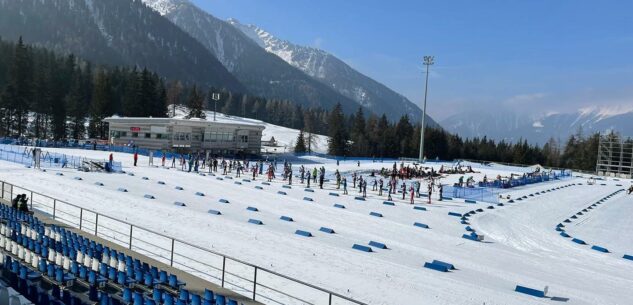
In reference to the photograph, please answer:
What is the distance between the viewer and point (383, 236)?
2197cm

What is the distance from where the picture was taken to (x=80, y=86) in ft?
279

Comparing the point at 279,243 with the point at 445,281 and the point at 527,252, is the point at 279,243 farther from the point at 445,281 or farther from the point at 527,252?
the point at 527,252

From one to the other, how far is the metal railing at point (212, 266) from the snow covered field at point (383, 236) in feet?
2.46

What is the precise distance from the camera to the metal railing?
12.0 meters

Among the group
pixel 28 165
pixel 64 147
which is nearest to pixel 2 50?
pixel 64 147

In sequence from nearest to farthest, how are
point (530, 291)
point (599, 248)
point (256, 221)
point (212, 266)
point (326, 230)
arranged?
point (212, 266) → point (530, 291) → point (326, 230) → point (599, 248) → point (256, 221)

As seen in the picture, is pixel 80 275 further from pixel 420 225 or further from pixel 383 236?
pixel 420 225

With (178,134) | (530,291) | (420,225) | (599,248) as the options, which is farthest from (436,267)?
(178,134)

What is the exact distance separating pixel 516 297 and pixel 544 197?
1244 inches

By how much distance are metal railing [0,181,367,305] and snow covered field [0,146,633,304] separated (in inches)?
29.6

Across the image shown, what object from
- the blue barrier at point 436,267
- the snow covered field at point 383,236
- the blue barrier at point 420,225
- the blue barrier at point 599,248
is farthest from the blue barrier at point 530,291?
the blue barrier at point 420,225

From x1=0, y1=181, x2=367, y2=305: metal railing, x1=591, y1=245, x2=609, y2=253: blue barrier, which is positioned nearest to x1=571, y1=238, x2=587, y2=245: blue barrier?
x1=591, y1=245, x2=609, y2=253: blue barrier

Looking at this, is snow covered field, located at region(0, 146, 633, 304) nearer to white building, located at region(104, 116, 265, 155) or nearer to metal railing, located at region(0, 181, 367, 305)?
metal railing, located at region(0, 181, 367, 305)

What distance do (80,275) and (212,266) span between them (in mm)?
3426
